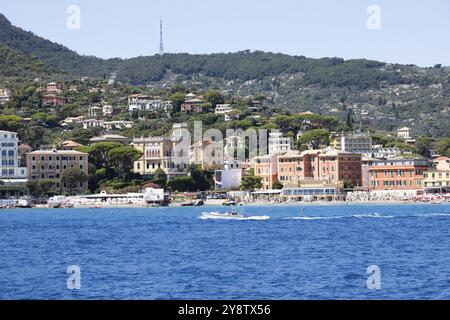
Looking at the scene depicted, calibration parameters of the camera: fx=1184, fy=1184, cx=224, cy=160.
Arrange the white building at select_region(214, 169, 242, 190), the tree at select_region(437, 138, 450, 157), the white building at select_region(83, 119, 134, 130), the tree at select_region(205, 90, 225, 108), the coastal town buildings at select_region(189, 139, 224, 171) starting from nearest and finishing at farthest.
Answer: the white building at select_region(214, 169, 242, 190) → the coastal town buildings at select_region(189, 139, 224, 171) → the tree at select_region(437, 138, 450, 157) → the white building at select_region(83, 119, 134, 130) → the tree at select_region(205, 90, 225, 108)

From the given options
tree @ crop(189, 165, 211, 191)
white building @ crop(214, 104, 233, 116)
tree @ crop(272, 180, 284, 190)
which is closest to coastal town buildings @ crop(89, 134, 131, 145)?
tree @ crop(189, 165, 211, 191)

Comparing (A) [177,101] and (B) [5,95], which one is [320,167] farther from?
(B) [5,95]

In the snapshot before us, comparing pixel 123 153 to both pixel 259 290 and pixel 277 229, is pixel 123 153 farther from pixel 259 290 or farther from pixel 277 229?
pixel 259 290

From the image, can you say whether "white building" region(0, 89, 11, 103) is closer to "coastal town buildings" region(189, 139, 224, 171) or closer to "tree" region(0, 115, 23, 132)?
"tree" region(0, 115, 23, 132)

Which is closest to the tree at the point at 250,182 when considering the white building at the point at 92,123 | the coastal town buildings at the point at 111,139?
the coastal town buildings at the point at 111,139
